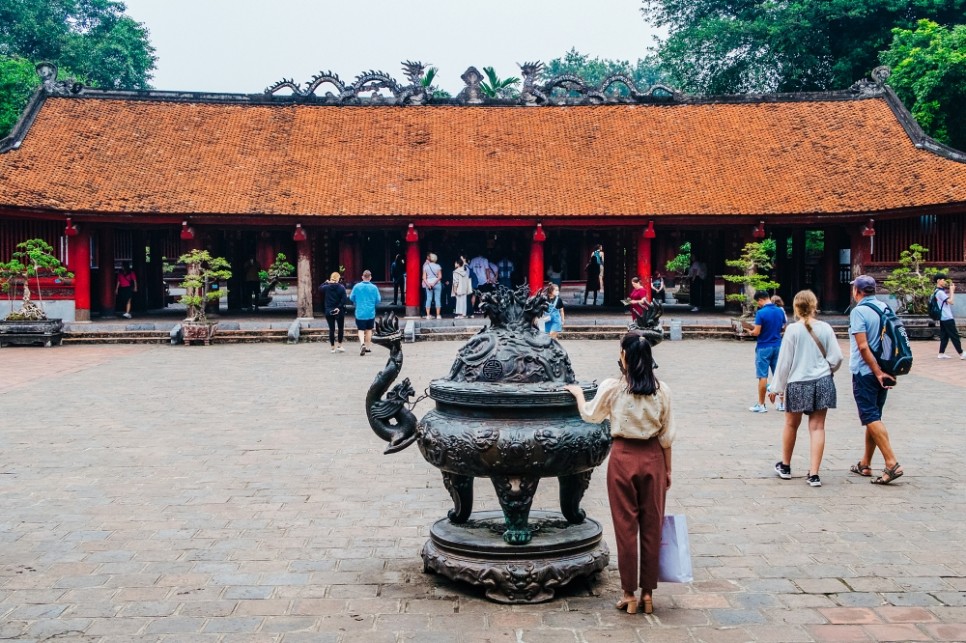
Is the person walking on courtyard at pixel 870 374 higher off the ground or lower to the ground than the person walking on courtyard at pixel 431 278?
lower

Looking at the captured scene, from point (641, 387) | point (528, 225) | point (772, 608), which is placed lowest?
point (772, 608)

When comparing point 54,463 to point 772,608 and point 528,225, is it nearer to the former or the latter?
point 772,608

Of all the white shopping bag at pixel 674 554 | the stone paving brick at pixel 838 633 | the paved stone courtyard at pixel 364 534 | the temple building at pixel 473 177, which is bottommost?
the stone paving brick at pixel 838 633

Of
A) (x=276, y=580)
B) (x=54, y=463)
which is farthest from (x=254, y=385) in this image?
(x=276, y=580)

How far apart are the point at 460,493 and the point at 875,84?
1003 inches

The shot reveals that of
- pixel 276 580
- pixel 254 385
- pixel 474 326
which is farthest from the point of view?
pixel 474 326

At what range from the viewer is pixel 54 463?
26.2 feet

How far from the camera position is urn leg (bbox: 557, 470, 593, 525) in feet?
17.0

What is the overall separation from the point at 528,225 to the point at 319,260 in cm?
673

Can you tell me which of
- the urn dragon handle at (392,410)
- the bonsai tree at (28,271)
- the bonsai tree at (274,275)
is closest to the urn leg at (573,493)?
the urn dragon handle at (392,410)

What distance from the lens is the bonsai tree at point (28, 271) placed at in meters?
20.1

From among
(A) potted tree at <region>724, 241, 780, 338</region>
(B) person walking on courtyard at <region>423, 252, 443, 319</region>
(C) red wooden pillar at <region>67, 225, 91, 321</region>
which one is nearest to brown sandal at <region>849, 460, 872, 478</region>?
(A) potted tree at <region>724, 241, 780, 338</region>

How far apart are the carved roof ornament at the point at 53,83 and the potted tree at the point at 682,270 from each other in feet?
64.0

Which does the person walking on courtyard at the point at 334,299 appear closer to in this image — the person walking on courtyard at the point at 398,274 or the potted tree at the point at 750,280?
the person walking on courtyard at the point at 398,274
